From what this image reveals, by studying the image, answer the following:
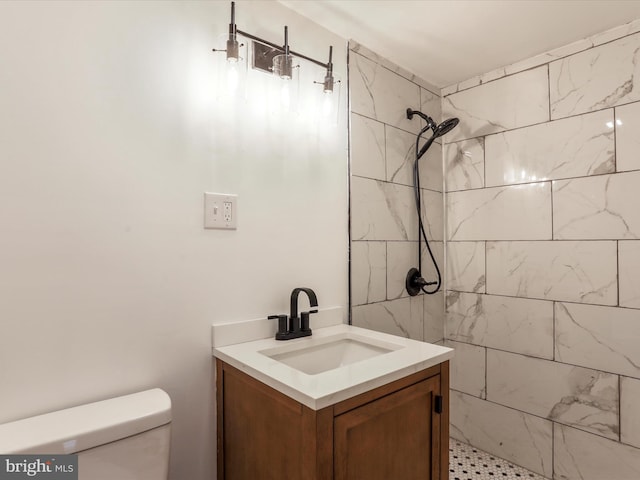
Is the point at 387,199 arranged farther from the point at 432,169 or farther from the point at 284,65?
the point at 284,65

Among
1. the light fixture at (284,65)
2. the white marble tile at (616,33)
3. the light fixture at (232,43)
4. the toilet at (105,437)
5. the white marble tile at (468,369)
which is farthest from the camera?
the white marble tile at (468,369)

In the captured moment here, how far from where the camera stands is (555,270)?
179 cm

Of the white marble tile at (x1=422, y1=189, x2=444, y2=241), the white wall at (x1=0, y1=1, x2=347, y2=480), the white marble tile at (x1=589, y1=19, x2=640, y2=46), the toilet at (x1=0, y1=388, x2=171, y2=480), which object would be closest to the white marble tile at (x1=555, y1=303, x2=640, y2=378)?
the white marble tile at (x1=422, y1=189, x2=444, y2=241)

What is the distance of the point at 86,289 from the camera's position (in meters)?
1.00

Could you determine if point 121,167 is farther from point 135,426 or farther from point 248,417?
point 248,417

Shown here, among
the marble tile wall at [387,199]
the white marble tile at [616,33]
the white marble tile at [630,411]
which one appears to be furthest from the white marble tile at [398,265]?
the white marble tile at [616,33]

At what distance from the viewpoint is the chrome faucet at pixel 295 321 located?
4.35 feet

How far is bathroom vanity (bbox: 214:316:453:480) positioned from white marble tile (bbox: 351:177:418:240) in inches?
23.4

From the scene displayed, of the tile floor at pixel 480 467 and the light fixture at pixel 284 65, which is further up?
the light fixture at pixel 284 65

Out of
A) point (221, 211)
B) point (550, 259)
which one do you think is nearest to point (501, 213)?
point (550, 259)

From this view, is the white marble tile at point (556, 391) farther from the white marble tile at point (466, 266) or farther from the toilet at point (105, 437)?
the toilet at point (105, 437)

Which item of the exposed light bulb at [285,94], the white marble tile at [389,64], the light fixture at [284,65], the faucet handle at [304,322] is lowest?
the faucet handle at [304,322]

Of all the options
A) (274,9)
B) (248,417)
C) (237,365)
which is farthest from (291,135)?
(248,417)

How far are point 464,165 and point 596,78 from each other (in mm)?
714
